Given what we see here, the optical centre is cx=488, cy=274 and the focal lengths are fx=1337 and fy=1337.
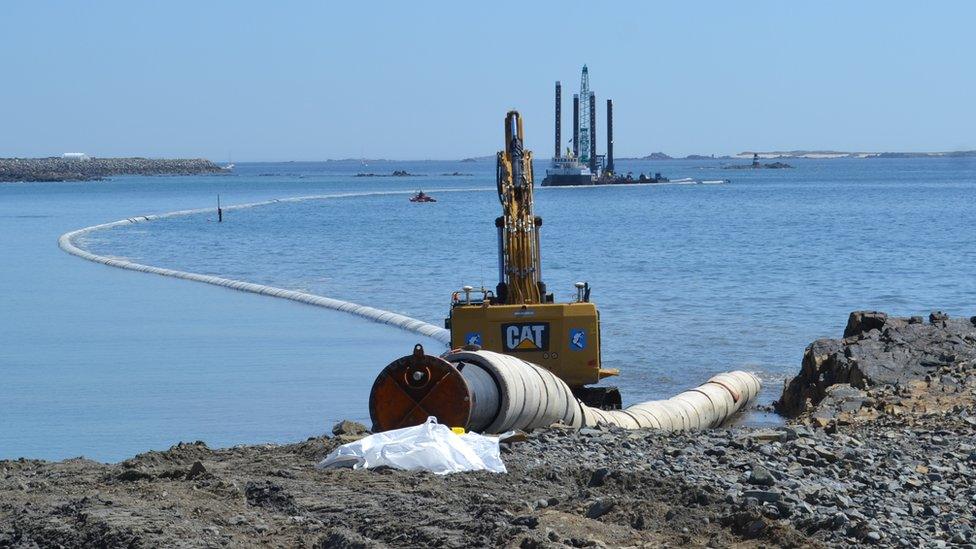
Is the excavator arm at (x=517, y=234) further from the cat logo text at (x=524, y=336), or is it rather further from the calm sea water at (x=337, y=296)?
the calm sea water at (x=337, y=296)

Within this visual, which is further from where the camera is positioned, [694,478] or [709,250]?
[709,250]

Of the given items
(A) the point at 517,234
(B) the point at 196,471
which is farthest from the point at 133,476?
(A) the point at 517,234

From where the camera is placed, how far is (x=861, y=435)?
11758mm

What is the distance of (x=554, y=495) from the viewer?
8.96 m

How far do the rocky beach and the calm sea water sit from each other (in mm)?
3608

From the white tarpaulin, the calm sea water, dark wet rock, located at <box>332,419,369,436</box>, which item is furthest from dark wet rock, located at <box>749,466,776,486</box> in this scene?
the calm sea water

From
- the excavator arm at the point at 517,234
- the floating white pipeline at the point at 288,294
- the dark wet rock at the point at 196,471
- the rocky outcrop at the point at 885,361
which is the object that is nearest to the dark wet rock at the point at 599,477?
the dark wet rock at the point at 196,471

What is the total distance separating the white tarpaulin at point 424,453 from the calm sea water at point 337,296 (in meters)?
3.96

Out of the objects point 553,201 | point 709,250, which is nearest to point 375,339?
point 709,250

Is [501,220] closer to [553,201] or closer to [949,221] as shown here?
[949,221]

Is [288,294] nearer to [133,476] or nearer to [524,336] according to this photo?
[524,336]

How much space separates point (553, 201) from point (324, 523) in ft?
329

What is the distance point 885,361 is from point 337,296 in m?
17.3

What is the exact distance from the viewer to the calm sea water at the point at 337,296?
16.0m
